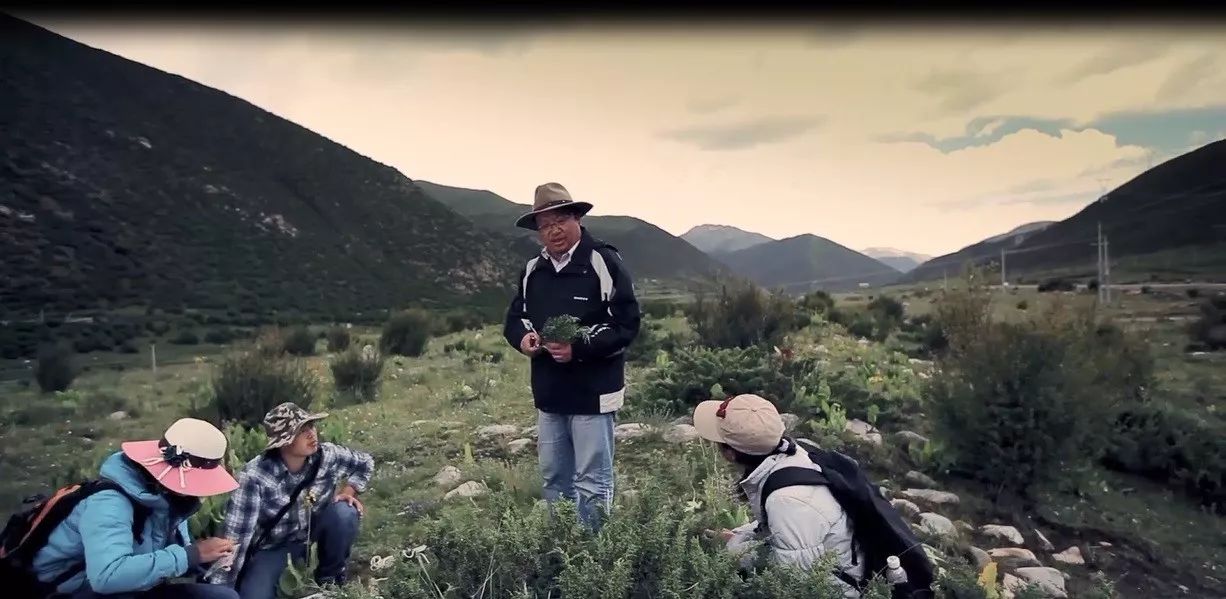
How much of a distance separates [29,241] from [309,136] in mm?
15159

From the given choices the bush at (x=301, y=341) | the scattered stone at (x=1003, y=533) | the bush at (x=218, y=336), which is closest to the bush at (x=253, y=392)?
the scattered stone at (x=1003, y=533)

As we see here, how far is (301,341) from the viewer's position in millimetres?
14875

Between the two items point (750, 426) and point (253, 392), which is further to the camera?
point (253, 392)

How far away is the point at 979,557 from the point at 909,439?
2.14m

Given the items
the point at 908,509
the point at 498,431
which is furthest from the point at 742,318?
the point at 908,509

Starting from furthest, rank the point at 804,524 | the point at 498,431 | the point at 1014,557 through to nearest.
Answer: the point at 498,431 → the point at 1014,557 → the point at 804,524

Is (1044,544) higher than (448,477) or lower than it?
lower

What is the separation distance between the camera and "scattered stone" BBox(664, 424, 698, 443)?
5543 mm

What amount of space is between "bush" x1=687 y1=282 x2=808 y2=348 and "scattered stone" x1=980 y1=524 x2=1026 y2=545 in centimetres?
470

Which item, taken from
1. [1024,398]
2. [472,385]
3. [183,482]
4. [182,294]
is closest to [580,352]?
[183,482]

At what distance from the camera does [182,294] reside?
21016mm

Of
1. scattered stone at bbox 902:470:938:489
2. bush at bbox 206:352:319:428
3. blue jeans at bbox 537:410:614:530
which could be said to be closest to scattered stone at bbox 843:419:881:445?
scattered stone at bbox 902:470:938:489

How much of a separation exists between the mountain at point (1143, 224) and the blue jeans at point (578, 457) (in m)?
20.4

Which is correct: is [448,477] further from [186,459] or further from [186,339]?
[186,339]
